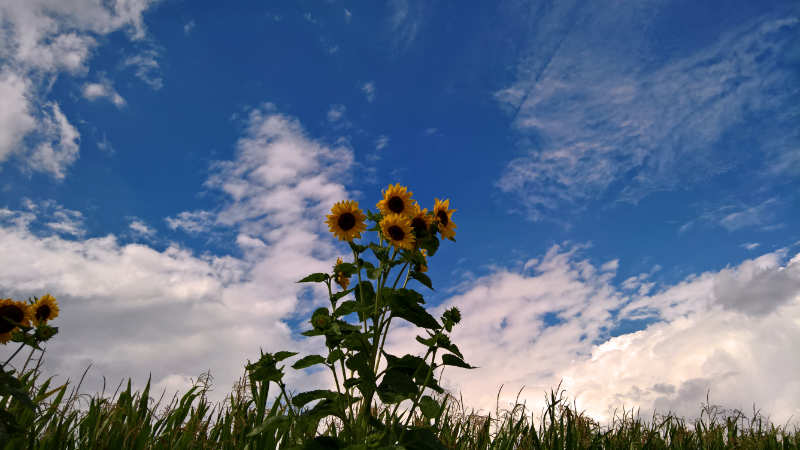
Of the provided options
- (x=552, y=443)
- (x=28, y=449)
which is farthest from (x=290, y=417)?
(x=552, y=443)

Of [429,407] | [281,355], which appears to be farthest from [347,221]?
[429,407]

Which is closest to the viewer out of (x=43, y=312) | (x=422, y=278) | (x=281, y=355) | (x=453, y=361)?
(x=453, y=361)

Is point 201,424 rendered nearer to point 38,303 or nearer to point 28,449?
point 28,449

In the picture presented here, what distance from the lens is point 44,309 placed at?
224 inches

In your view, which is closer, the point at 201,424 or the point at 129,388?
the point at 201,424

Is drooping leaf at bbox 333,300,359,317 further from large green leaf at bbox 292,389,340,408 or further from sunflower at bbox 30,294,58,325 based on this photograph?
sunflower at bbox 30,294,58,325

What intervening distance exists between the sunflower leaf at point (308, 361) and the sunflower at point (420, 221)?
1285mm

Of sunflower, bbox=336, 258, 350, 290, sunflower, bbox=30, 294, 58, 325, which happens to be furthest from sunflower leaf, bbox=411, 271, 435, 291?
sunflower, bbox=30, 294, 58, 325

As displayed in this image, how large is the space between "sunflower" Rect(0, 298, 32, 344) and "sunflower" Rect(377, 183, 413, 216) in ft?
11.7

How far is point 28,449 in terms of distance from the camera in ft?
14.9

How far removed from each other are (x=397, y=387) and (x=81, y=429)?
399 cm

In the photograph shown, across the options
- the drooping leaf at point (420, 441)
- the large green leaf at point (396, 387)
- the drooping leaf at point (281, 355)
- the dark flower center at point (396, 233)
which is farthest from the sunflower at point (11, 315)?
the drooping leaf at point (420, 441)

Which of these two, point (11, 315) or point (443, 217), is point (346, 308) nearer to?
point (443, 217)

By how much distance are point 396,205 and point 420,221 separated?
331 millimetres
